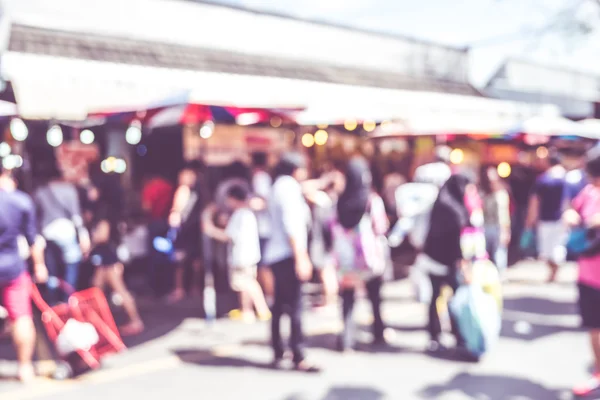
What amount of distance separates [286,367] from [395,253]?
699 centimetres

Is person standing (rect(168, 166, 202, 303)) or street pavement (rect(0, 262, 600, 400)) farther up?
person standing (rect(168, 166, 202, 303))

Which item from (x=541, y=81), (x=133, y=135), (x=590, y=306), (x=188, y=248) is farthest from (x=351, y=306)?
(x=541, y=81)

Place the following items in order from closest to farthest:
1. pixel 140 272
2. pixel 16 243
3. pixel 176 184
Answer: pixel 16 243, pixel 140 272, pixel 176 184

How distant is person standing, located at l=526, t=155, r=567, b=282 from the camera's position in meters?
8.31

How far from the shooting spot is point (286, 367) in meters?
5.38

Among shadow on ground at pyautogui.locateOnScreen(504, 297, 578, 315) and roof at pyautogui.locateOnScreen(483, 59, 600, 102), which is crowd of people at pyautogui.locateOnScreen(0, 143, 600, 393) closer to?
shadow on ground at pyautogui.locateOnScreen(504, 297, 578, 315)

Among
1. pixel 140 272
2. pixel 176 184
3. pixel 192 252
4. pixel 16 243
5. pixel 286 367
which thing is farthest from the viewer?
pixel 176 184

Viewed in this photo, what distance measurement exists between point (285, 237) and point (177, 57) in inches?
296

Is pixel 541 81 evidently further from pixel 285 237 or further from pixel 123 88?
pixel 285 237

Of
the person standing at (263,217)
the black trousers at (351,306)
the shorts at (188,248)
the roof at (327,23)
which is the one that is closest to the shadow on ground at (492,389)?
the black trousers at (351,306)

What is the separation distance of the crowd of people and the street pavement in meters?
0.28

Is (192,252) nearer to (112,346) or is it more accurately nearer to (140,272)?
(140,272)

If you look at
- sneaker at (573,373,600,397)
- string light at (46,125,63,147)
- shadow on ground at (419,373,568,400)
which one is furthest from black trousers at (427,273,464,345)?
string light at (46,125,63,147)

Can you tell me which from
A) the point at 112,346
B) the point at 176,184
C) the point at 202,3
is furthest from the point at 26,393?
the point at 202,3
